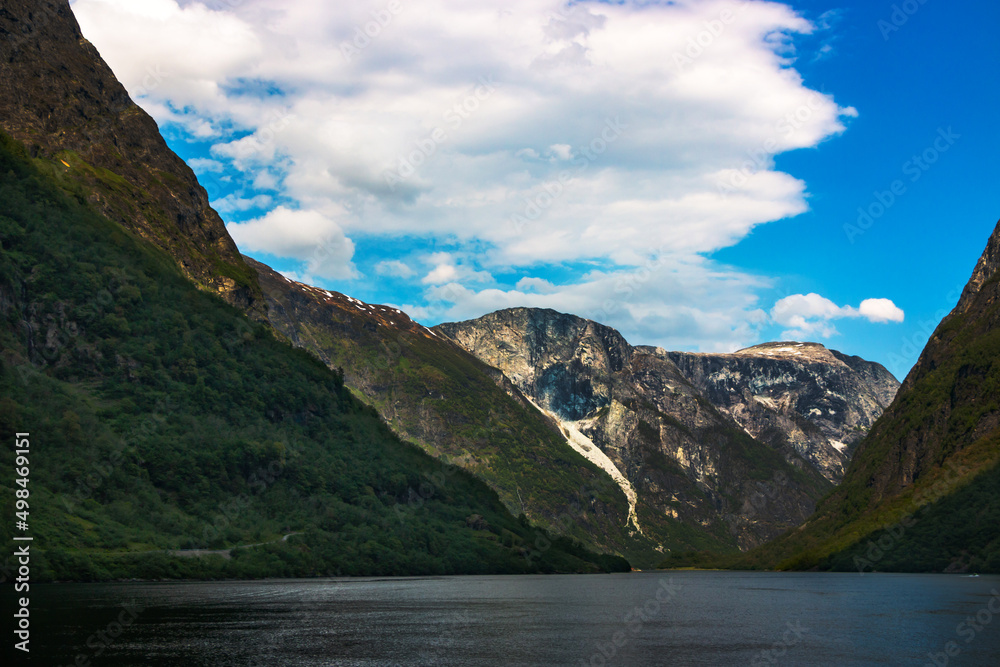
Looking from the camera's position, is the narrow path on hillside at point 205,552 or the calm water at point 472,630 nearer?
the calm water at point 472,630

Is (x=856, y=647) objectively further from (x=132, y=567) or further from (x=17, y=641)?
(x=132, y=567)

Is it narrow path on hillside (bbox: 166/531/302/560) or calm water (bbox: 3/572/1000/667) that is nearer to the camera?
calm water (bbox: 3/572/1000/667)

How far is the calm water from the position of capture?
64.9 m

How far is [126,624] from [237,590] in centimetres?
6681

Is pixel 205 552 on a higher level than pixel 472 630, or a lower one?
lower

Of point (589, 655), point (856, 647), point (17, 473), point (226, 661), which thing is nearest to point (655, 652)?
point (589, 655)

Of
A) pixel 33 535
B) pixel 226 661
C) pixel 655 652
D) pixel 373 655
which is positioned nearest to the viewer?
pixel 226 661

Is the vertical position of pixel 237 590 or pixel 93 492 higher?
pixel 93 492

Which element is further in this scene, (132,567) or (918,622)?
(132,567)

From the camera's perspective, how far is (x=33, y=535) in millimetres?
136500

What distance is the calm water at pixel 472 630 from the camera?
6494cm

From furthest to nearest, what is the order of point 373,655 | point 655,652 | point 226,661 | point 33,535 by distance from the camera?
A: point 33,535 → point 655,652 → point 373,655 → point 226,661

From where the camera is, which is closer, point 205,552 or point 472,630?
point 472,630

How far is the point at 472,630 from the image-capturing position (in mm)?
88125
